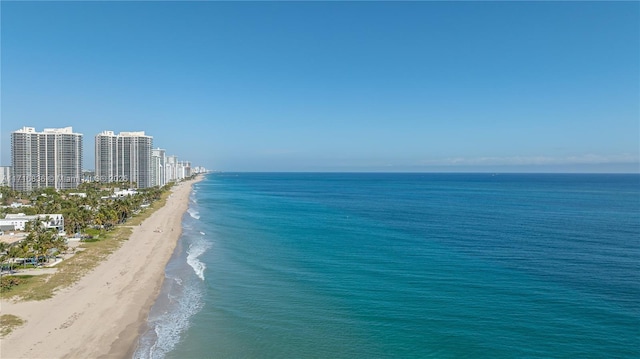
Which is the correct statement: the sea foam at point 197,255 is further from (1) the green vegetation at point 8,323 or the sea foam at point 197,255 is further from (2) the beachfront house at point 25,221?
(2) the beachfront house at point 25,221

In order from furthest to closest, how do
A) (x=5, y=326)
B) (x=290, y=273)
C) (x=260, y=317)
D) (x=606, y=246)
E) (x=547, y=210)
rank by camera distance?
1. (x=547, y=210)
2. (x=606, y=246)
3. (x=290, y=273)
4. (x=260, y=317)
5. (x=5, y=326)

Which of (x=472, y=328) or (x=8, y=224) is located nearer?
(x=472, y=328)

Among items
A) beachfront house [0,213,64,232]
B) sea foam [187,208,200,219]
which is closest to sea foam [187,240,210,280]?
beachfront house [0,213,64,232]

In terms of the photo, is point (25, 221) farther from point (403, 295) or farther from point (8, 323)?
point (403, 295)

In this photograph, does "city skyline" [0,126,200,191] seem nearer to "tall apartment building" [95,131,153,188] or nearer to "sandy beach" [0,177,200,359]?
"tall apartment building" [95,131,153,188]

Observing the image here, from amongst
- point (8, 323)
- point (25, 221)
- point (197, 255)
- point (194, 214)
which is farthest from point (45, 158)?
point (8, 323)

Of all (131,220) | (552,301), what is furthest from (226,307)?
(131,220)

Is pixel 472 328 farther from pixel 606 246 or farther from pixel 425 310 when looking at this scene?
pixel 606 246

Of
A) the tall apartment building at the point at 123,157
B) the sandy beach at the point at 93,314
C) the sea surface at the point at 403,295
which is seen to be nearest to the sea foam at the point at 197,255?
the sea surface at the point at 403,295
